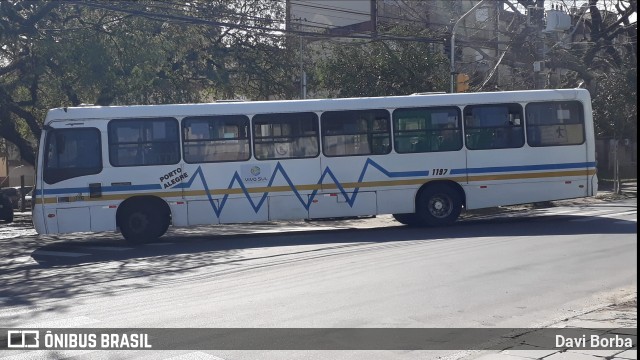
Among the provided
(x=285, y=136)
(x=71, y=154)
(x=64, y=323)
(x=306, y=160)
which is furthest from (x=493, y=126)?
(x=64, y=323)

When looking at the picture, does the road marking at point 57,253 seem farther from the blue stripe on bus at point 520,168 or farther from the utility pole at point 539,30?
the utility pole at point 539,30

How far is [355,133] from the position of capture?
19438mm

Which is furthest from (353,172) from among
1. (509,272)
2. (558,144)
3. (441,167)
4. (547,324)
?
(547,324)

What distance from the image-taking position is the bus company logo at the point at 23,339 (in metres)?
8.52

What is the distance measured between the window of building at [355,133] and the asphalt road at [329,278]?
1992mm

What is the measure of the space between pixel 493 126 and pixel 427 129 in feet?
5.39

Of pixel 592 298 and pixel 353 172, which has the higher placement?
pixel 353 172

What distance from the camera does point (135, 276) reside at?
13547 millimetres

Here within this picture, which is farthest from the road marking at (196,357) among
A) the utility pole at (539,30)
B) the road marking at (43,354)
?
the utility pole at (539,30)

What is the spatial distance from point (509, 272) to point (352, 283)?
254 centimetres

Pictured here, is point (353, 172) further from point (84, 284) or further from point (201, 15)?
point (201, 15)

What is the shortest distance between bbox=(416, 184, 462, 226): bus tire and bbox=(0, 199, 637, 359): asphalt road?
38 cm

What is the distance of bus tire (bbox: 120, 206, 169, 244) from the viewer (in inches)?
720

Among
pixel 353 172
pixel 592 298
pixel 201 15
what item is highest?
pixel 201 15
